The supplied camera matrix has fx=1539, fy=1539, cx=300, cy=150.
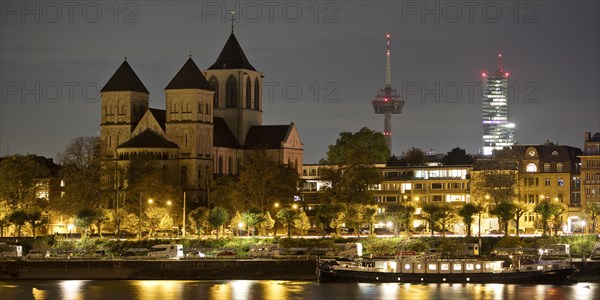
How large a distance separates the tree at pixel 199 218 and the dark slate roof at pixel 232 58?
1605 inches

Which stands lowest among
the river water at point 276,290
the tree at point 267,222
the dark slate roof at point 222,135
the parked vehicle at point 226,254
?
the river water at point 276,290

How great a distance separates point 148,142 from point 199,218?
22510mm

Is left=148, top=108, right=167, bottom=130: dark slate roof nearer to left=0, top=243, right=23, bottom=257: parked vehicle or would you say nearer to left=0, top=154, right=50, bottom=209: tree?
left=0, top=154, right=50, bottom=209: tree

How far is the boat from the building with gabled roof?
166 feet

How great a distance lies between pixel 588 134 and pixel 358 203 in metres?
31.4

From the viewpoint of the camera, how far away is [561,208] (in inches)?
5630

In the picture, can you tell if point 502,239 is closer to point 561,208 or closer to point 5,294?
point 561,208

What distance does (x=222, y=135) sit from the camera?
7156 inches

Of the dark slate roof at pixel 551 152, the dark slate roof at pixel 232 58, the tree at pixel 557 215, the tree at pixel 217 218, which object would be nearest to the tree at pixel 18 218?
the tree at pixel 217 218

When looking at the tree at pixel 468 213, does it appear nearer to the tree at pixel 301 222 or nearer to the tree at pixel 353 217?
the tree at pixel 353 217

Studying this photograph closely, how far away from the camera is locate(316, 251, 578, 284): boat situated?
11350 cm

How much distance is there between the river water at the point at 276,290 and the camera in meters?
104

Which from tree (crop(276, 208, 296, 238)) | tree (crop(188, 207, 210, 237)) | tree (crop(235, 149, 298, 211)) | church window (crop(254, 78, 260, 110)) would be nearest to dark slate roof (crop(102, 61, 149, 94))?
church window (crop(254, 78, 260, 110))

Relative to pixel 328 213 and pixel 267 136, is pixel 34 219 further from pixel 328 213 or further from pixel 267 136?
pixel 267 136
